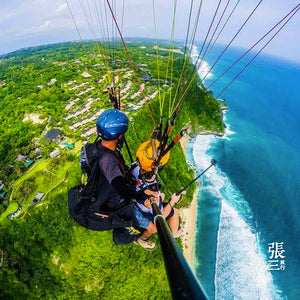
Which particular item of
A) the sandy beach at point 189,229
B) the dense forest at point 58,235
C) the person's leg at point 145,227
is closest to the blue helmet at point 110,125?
the person's leg at point 145,227

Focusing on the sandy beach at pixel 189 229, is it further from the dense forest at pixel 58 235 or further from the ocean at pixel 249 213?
the dense forest at pixel 58 235

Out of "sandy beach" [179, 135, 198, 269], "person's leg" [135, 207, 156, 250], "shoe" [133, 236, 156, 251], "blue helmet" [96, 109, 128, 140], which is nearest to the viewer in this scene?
"blue helmet" [96, 109, 128, 140]

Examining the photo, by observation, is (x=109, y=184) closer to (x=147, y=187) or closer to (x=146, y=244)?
(x=147, y=187)

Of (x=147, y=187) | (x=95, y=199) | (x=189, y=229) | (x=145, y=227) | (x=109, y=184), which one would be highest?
(x=109, y=184)

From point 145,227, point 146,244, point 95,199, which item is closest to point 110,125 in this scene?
point 95,199

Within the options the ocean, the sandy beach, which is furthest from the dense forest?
the ocean

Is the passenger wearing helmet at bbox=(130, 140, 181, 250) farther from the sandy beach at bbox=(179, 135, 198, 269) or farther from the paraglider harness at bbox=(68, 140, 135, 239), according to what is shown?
the sandy beach at bbox=(179, 135, 198, 269)
